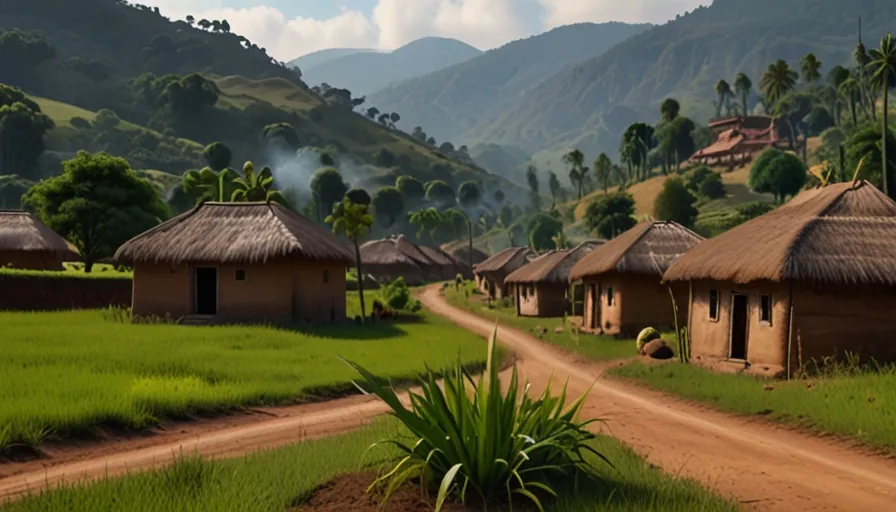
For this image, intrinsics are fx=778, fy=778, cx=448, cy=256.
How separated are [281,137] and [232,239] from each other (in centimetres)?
14438

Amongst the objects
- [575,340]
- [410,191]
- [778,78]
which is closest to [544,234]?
[778,78]

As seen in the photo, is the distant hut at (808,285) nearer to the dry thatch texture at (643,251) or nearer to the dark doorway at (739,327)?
the dark doorway at (739,327)

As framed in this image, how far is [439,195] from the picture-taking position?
15538 cm

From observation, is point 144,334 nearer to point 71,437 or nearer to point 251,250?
point 251,250

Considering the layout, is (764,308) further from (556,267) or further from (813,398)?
(556,267)

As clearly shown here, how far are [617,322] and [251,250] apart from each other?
12.9 metres

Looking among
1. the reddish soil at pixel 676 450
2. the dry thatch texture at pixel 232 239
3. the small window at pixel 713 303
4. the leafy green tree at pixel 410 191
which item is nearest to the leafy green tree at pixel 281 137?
the leafy green tree at pixel 410 191

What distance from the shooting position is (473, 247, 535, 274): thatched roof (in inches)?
2100

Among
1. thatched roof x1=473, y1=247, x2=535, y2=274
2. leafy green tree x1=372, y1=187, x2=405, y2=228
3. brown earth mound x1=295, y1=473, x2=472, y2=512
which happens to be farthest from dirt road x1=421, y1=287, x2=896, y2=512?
leafy green tree x1=372, y1=187, x2=405, y2=228

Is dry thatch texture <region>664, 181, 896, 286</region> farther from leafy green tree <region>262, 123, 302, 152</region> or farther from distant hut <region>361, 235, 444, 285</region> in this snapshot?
leafy green tree <region>262, 123, 302, 152</region>

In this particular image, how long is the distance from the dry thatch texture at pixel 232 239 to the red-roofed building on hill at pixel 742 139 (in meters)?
97.5

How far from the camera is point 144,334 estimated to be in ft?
69.3

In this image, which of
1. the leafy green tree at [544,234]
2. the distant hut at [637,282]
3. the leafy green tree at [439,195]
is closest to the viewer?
the distant hut at [637,282]

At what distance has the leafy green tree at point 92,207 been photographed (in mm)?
39188
